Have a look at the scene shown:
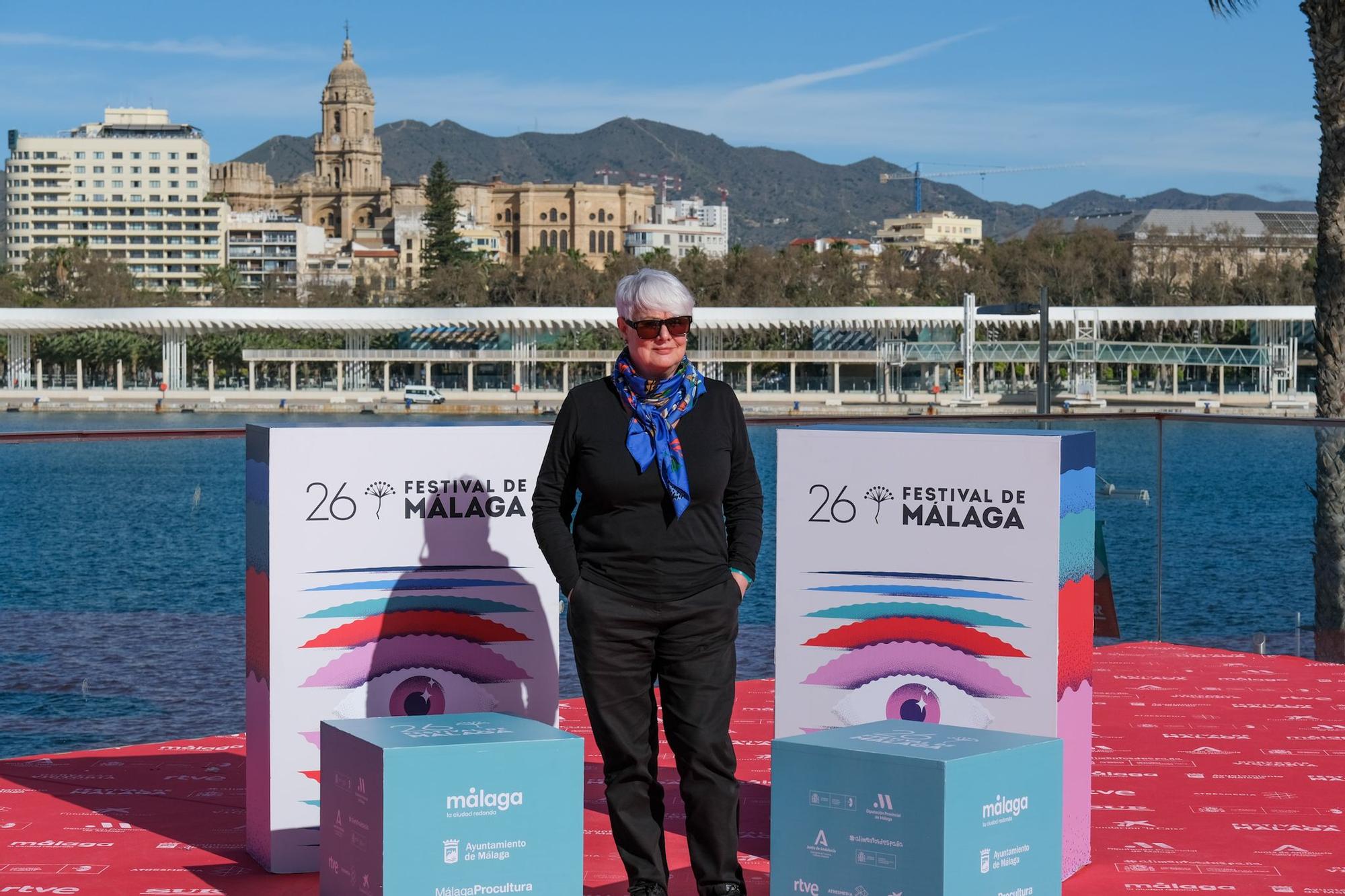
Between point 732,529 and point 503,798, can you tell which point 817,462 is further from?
point 503,798

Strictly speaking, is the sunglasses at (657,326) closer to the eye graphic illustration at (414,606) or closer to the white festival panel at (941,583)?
the white festival panel at (941,583)

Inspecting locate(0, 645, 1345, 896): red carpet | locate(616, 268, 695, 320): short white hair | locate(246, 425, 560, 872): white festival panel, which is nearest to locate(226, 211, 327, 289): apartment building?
locate(0, 645, 1345, 896): red carpet

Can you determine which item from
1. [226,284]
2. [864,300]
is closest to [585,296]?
[864,300]

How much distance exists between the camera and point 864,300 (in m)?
87.8

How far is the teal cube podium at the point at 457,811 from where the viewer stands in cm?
298

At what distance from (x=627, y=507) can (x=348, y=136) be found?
185m

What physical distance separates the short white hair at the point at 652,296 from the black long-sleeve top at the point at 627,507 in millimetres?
153

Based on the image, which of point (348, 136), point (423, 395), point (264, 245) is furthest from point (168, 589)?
point (348, 136)

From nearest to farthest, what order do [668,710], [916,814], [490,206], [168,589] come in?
[916,814], [668,710], [168,589], [490,206]

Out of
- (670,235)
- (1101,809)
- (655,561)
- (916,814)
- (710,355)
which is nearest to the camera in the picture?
(916,814)

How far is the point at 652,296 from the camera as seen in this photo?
328cm

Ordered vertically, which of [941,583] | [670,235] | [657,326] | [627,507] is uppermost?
[670,235]

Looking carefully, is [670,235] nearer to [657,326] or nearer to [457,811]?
[657,326]

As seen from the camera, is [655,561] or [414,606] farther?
[414,606]
